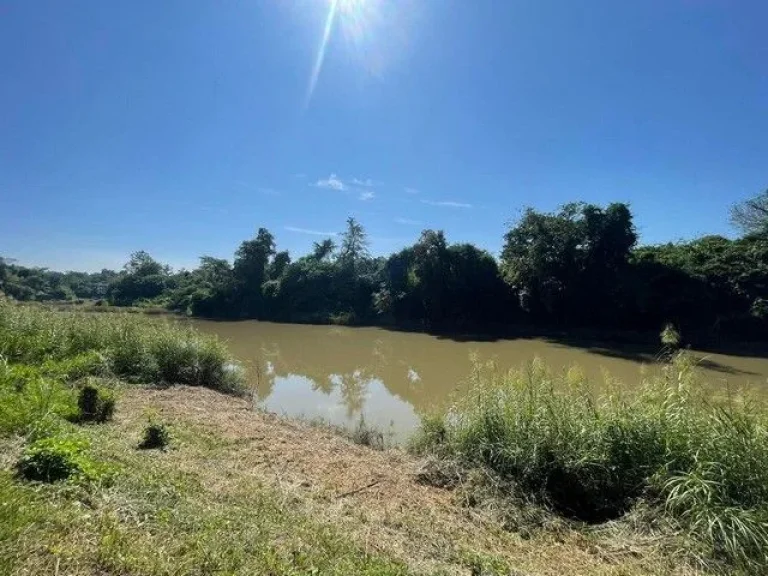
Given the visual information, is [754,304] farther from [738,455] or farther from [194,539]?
[194,539]

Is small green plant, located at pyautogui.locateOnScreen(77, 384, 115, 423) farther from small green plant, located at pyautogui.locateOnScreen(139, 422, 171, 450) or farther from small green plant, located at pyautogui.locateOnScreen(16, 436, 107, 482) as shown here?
small green plant, located at pyautogui.locateOnScreen(16, 436, 107, 482)

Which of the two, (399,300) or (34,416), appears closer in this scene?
(34,416)

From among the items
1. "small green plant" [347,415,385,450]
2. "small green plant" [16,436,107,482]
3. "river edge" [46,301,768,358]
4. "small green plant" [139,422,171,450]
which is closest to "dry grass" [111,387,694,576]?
"small green plant" [139,422,171,450]

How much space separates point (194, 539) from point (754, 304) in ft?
77.1

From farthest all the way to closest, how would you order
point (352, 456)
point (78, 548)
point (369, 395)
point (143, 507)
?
point (369, 395) < point (352, 456) < point (143, 507) < point (78, 548)

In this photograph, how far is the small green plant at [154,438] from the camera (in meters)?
4.49

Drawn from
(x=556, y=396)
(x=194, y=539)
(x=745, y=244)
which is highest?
(x=745, y=244)

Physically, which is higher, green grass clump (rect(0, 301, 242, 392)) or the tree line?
the tree line

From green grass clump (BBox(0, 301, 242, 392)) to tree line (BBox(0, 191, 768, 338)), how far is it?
406 inches

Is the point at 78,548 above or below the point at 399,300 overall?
below

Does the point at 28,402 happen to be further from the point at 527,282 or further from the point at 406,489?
the point at 527,282

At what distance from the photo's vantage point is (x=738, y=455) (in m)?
3.32

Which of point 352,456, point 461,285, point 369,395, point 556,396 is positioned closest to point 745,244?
point 461,285

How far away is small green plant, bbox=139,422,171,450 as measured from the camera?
4.49m
